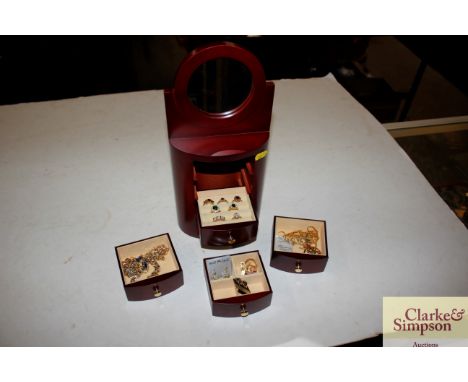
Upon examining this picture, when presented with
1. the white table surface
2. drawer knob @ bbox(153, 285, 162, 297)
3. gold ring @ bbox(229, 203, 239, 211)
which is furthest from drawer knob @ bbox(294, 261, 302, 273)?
drawer knob @ bbox(153, 285, 162, 297)

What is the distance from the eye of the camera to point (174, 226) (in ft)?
A: 4.70

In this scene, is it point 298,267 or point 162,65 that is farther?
point 162,65

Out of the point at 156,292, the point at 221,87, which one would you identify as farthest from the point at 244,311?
the point at 221,87

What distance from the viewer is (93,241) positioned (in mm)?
1369

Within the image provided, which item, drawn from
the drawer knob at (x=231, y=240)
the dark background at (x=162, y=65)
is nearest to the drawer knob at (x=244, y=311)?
the drawer knob at (x=231, y=240)

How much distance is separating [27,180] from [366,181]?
1307 millimetres

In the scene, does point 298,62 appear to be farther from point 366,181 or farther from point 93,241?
point 93,241

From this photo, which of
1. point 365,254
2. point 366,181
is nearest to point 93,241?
point 365,254

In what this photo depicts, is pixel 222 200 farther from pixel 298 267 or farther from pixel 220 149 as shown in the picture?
pixel 298 267

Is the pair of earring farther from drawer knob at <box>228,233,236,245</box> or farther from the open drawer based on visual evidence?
drawer knob at <box>228,233,236,245</box>

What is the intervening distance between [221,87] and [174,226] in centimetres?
122

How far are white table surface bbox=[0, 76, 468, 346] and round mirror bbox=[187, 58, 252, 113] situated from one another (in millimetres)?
444

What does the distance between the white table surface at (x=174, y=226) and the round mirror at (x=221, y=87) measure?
1.46 feet

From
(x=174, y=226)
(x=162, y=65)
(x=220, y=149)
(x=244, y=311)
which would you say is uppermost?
(x=162, y=65)
